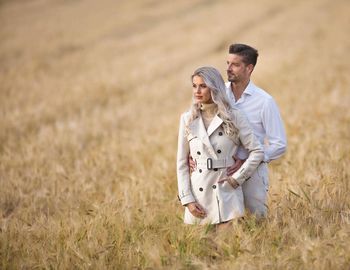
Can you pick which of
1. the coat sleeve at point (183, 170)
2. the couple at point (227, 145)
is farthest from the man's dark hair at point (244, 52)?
the coat sleeve at point (183, 170)

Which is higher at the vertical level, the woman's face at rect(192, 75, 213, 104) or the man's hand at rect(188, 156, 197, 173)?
the woman's face at rect(192, 75, 213, 104)

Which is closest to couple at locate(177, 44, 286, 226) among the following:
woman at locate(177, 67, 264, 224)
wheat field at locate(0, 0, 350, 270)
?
woman at locate(177, 67, 264, 224)

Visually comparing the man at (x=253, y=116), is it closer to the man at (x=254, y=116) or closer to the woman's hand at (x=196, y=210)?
the man at (x=254, y=116)

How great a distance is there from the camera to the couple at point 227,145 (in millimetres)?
3578

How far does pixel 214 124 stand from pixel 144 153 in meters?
4.02

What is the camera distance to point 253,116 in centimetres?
377

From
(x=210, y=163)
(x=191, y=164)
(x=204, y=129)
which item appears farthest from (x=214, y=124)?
(x=191, y=164)

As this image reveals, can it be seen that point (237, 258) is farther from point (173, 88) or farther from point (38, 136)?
point (173, 88)

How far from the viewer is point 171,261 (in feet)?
11.2

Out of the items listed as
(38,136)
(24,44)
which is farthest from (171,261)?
(24,44)

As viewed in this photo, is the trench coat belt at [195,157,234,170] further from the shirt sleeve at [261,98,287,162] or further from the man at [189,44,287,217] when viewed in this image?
the shirt sleeve at [261,98,287,162]

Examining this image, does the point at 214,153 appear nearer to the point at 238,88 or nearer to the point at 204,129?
the point at 204,129

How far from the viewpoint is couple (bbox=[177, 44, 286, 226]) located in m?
3.58

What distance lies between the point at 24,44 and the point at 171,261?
66.7 ft
